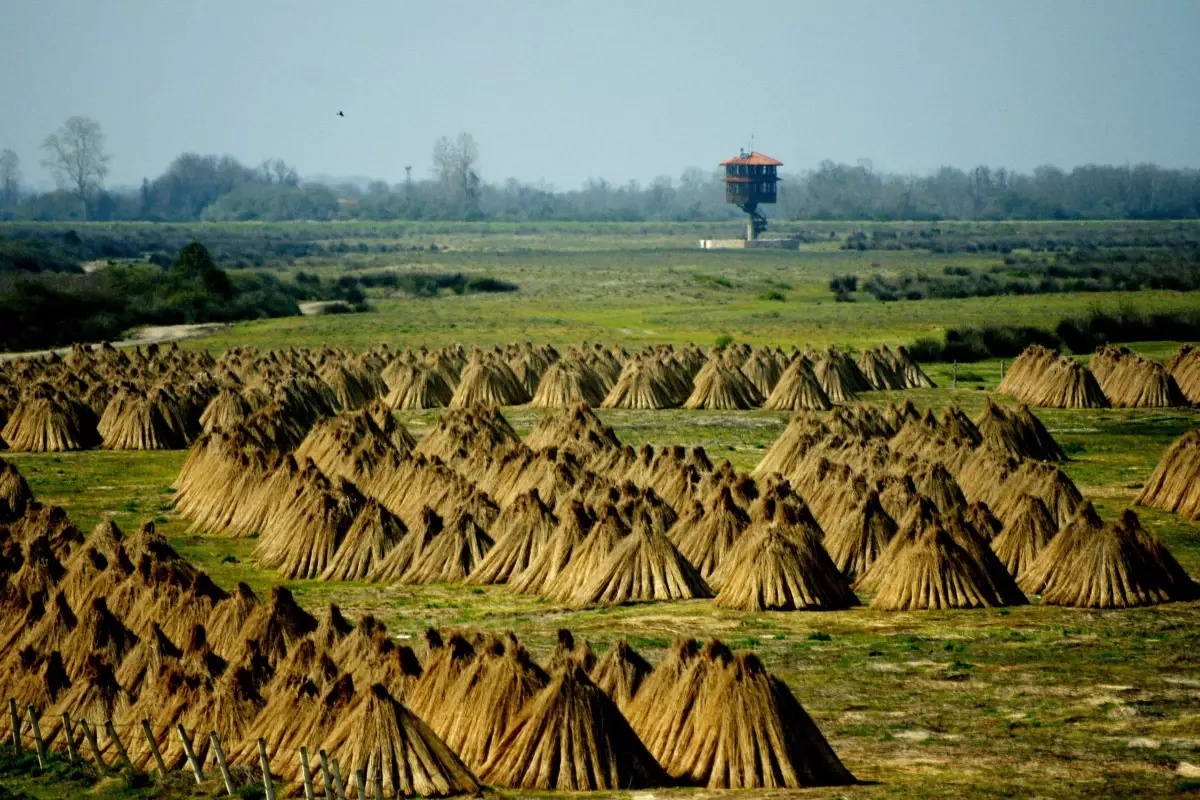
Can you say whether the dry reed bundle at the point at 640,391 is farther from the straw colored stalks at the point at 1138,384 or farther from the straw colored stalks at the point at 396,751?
the straw colored stalks at the point at 396,751

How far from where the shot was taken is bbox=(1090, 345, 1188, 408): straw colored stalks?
4372 cm

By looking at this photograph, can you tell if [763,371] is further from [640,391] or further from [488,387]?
[488,387]

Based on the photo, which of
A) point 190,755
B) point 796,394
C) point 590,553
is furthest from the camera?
point 796,394

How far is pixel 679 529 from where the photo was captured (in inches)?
936

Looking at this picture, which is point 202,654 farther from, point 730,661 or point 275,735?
point 730,661

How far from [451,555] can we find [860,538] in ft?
18.4

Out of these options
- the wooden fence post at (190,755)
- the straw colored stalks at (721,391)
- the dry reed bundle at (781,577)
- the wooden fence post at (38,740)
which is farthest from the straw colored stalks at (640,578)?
the straw colored stalks at (721,391)

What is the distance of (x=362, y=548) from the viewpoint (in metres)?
24.2

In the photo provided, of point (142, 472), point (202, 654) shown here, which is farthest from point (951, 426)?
point (202, 654)

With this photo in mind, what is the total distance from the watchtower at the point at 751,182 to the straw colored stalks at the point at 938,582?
464 feet

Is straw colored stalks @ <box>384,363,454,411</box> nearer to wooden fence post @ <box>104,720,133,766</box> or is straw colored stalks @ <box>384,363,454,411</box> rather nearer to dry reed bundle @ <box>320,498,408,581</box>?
dry reed bundle @ <box>320,498,408,581</box>

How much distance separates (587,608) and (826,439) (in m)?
8.66

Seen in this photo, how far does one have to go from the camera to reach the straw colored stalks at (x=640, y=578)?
21812mm

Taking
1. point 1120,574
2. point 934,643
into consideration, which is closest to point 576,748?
point 934,643
